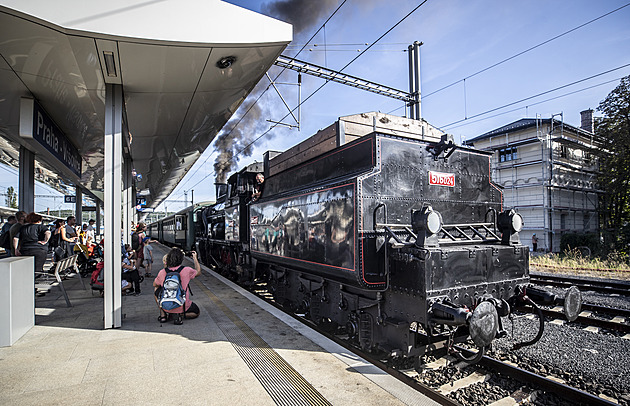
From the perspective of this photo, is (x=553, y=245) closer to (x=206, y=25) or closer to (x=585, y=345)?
(x=585, y=345)

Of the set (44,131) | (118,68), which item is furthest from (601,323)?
(44,131)

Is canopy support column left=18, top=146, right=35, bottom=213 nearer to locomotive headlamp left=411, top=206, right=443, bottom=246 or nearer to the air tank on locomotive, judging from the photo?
the air tank on locomotive

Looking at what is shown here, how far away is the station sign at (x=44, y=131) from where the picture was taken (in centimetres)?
605

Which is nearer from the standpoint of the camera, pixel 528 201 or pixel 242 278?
pixel 242 278

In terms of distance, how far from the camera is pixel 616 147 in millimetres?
22078

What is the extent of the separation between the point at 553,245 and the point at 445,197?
26.9 m

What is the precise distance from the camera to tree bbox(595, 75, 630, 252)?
21.6 metres

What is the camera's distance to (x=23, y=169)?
333 inches

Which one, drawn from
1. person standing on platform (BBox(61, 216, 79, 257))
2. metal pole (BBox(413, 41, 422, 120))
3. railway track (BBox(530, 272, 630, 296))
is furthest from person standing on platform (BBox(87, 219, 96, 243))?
railway track (BBox(530, 272, 630, 296))

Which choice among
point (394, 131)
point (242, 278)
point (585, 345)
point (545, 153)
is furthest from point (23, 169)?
point (545, 153)

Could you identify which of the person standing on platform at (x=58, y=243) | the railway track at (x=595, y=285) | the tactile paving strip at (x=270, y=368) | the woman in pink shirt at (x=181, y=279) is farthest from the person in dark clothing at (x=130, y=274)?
the railway track at (x=595, y=285)

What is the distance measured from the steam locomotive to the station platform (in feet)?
2.43

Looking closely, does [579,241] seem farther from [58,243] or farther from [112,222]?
[58,243]

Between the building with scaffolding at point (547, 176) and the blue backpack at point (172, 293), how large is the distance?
24.4m
